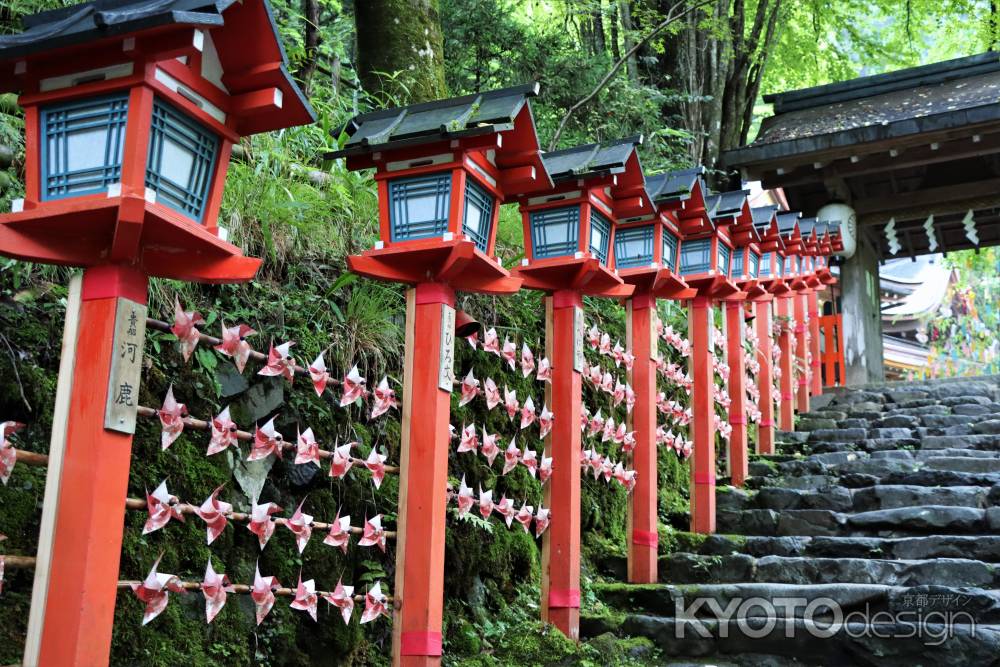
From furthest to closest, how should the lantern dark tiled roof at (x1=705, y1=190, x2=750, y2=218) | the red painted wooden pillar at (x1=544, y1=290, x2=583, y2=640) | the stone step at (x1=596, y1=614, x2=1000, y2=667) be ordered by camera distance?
the lantern dark tiled roof at (x1=705, y1=190, x2=750, y2=218) < the red painted wooden pillar at (x1=544, y1=290, x2=583, y2=640) < the stone step at (x1=596, y1=614, x2=1000, y2=667)

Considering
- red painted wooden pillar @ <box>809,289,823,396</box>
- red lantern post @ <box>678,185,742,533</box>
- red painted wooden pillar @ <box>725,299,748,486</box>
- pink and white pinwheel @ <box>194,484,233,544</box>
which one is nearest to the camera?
pink and white pinwheel @ <box>194,484,233,544</box>

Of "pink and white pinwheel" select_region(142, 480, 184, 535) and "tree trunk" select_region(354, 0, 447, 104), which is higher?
"tree trunk" select_region(354, 0, 447, 104)

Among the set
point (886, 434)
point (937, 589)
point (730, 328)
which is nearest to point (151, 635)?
point (937, 589)

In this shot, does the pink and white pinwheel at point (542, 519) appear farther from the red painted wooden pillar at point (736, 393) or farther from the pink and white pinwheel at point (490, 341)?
the red painted wooden pillar at point (736, 393)

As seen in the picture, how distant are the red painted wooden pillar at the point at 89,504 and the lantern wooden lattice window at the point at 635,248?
4.16m

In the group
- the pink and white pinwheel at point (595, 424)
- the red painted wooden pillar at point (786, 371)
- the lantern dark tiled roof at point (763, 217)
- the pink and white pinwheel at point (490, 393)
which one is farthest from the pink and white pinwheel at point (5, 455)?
the red painted wooden pillar at point (786, 371)

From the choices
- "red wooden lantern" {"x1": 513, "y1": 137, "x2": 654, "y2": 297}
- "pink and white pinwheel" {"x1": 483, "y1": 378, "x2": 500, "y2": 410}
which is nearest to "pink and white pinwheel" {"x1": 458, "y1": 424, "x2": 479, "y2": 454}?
"pink and white pinwheel" {"x1": 483, "y1": 378, "x2": 500, "y2": 410}

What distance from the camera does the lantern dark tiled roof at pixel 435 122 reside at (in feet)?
13.9

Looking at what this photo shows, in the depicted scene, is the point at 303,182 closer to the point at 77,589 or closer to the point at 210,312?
the point at 210,312

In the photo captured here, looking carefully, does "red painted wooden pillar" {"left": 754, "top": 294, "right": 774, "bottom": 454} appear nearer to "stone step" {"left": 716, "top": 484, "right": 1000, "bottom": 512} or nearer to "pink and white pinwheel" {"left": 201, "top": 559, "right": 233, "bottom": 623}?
"stone step" {"left": 716, "top": 484, "right": 1000, "bottom": 512}

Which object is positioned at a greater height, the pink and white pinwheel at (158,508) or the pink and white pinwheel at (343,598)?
the pink and white pinwheel at (158,508)

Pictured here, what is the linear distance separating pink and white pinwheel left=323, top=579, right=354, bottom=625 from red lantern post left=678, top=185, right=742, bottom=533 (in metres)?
4.07

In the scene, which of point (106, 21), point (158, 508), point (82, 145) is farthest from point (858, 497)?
point (106, 21)

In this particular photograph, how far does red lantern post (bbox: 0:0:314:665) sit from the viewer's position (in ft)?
9.52
